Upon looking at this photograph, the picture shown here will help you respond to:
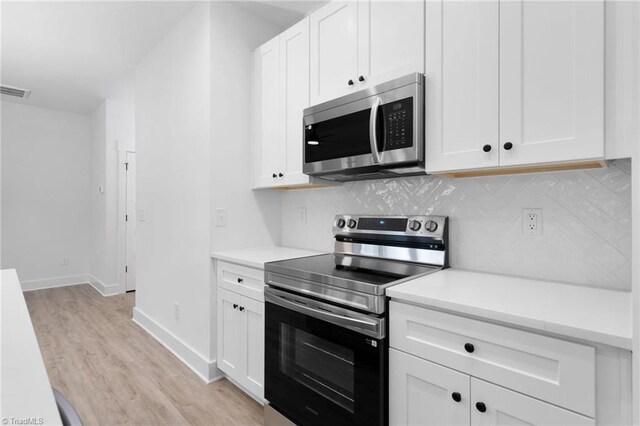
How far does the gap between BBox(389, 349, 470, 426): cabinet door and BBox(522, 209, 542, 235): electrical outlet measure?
751 millimetres

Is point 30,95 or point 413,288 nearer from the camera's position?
point 413,288

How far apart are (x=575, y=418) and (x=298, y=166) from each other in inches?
69.7

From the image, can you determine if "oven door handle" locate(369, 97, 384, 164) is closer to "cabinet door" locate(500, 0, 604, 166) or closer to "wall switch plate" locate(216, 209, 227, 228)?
"cabinet door" locate(500, 0, 604, 166)

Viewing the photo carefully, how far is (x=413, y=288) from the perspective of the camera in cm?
137

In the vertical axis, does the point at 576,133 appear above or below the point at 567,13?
below

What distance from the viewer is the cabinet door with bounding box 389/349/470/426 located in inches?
47.2

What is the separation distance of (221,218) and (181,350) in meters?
1.16

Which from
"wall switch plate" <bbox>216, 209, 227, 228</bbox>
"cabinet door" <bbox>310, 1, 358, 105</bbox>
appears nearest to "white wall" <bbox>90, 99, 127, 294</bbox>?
"wall switch plate" <bbox>216, 209, 227, 228</bbox>

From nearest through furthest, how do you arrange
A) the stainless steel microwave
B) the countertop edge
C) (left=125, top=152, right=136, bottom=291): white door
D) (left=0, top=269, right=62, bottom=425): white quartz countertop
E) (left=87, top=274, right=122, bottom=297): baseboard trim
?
(left=0, top=269, right=62, bottom=425): white quartz countertop < the countertop edge < the stainless steel microwave < (left=87, top=274, right=122, bottom=297): baseboard trim < (left=125, top=152, right=136, bottom=291): white door

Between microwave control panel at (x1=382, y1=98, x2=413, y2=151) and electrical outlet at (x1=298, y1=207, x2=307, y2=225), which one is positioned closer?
microwave control panel at (x1=382, y1=98, x2=413, y2=151)

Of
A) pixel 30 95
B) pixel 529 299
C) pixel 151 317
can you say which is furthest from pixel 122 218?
pixel 529 299

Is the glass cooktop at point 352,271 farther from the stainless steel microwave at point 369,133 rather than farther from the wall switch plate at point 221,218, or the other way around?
the wall switch plate at point 221,218

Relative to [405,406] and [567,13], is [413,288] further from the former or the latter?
[567,13]

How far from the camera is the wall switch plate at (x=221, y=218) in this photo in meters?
2.49
